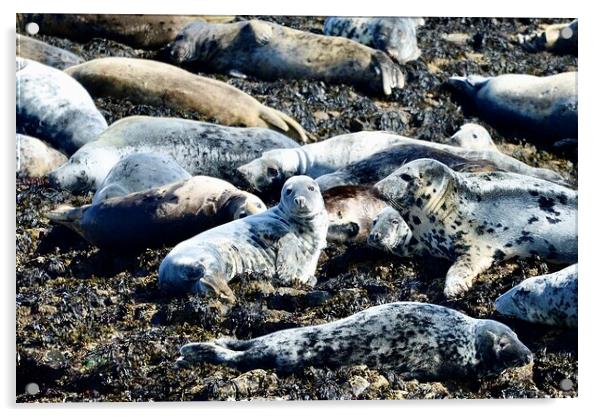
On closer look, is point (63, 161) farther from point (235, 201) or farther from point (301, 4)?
point (301, 4)

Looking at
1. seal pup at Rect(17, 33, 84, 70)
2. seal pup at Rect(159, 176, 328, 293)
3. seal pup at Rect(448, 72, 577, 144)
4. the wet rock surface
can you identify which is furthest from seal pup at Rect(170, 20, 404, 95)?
seal pup at Rect(159, 176, 328, 293)

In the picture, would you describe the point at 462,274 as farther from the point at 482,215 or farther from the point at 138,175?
the point at 138,175

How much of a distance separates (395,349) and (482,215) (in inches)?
49.6

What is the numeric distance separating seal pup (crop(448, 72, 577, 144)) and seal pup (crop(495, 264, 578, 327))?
124cm

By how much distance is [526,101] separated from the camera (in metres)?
10.3

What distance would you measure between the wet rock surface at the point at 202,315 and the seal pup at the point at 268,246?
0.33ft

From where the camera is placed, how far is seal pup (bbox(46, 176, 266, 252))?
349 inches

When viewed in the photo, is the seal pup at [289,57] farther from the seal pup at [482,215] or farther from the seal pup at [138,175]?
the seal pup at [482,215]

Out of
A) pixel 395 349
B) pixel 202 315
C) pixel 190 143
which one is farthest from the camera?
pixel 190 143

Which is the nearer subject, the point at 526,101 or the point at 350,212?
the point at 350,212

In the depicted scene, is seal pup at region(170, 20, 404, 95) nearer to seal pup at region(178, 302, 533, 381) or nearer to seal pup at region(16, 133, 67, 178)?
seal pup at region(16, 133, 67, 178)

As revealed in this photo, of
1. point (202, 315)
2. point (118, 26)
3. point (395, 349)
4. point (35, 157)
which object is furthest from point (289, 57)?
point (395, 349)

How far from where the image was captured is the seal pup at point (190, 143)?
9.76 m

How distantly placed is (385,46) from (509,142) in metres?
0.99
